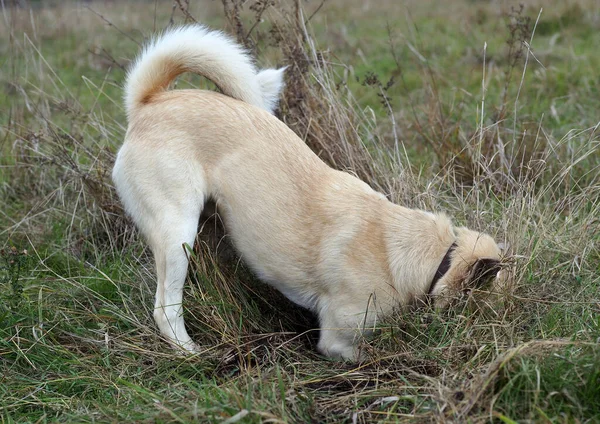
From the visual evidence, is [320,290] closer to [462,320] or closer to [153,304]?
[462,320]

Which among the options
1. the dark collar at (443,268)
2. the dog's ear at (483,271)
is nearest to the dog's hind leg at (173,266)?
the dark collar at (443,268)

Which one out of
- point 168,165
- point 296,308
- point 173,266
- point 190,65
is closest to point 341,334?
point 296,308

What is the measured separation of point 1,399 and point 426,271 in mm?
1857

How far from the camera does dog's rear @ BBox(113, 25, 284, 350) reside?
3.44m

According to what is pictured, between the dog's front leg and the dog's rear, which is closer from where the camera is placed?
the dog's front leg

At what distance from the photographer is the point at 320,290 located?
11.1 ft

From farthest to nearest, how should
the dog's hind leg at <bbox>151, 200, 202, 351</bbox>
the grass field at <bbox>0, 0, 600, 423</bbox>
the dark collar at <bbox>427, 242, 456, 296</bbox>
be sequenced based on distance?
the dog's hind leg at <bbox>151, 200, 202, 351</bbox>, the dark collar at <bbox>427, 242, 456, 296</bbox>, the grass field at <bbox>0, 0, 600, 423</bbox>

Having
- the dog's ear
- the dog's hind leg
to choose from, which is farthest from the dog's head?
the dog's hind leg

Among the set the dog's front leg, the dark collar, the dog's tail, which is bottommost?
the dog's front leg

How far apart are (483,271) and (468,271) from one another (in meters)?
0.07

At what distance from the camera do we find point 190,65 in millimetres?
3742

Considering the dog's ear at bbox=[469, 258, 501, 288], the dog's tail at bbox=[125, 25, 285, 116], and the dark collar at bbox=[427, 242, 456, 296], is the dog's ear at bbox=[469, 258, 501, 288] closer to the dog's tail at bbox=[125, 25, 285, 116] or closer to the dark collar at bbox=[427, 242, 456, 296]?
the dark collar at bbox=[427, 242, 456, 296]

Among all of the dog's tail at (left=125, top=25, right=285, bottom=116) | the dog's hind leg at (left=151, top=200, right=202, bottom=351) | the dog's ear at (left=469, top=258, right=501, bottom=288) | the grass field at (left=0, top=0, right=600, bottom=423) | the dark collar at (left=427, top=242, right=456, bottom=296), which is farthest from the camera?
the dog's tail at (left=125, top=25, right=285, bottom=116)

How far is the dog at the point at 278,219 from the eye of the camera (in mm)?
3244
